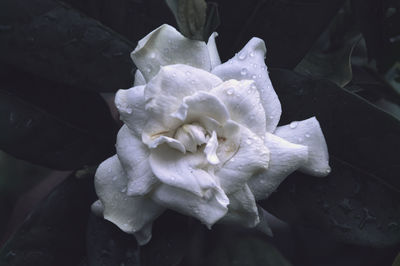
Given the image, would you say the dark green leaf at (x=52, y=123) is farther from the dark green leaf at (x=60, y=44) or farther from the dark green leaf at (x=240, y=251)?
the dark green leaf at (x=240, y=251)

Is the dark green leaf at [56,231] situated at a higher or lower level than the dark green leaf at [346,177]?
lower

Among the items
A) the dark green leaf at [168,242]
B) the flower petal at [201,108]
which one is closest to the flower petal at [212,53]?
the flower petal at [201,108]

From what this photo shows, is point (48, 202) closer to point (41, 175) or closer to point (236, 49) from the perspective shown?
point (236, 49)

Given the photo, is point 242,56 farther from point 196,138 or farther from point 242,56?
point 196,138

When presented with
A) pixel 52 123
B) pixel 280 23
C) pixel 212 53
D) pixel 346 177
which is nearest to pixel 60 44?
pixel 52 123

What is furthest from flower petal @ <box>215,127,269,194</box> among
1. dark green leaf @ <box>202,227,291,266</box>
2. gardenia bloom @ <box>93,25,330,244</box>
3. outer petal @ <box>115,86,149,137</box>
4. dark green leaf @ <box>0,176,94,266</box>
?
dark green leaf @ <box>202,227,291,266</box>

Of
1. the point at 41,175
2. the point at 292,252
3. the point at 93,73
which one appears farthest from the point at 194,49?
the point at 41,175
